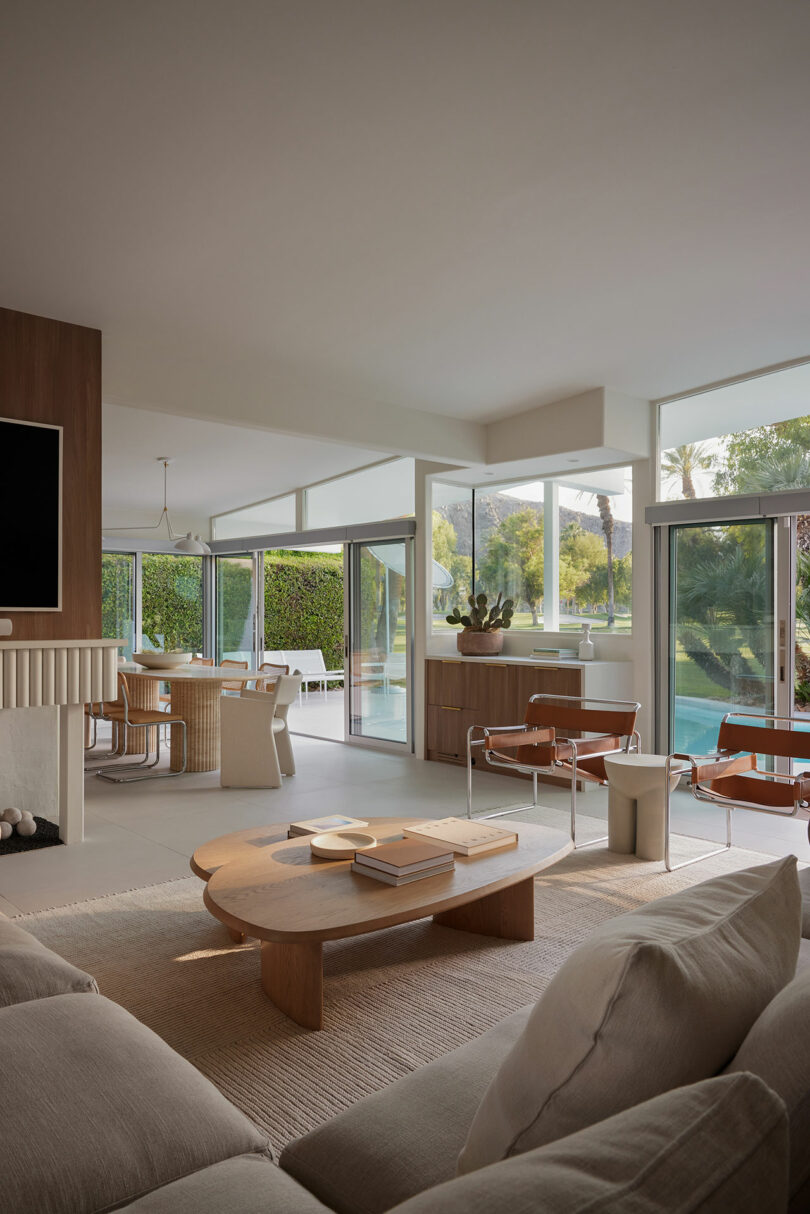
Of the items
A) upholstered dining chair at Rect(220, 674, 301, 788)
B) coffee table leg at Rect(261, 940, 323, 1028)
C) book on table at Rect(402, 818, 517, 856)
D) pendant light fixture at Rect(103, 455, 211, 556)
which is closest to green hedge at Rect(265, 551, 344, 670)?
pendant light fixture at Rect(103, 455, 211, 556)

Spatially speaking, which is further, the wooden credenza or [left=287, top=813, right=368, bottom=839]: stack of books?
the wooden credenza

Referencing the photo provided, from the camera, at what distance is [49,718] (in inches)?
198

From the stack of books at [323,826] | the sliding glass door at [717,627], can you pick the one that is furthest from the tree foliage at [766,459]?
the stack of books at [323,826]

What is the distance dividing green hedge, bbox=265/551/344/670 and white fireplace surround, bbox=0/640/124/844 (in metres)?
7.05

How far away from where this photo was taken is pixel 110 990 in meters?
2.75

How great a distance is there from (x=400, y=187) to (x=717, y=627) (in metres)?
3.74

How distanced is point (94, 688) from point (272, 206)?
2.63 metres

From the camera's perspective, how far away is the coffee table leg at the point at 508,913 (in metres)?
3.18

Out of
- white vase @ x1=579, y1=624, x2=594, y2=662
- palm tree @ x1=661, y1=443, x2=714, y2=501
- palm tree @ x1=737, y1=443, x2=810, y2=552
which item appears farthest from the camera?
white vase @ x1=579, y1=624, x2=594, y2=662

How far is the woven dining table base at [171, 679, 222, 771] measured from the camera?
671 cm

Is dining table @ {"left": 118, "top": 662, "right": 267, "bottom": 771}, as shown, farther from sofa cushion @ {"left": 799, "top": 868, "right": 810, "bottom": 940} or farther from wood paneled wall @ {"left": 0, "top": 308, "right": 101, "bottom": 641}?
sofa cushion @ {"left": 799, "top": 868, "right": 810, "bottom": 940}

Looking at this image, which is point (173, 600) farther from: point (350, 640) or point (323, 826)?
point (323, 826)

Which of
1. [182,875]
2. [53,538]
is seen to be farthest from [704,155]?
[182,875]

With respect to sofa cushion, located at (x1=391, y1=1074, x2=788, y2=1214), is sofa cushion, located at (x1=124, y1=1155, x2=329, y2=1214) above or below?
below
